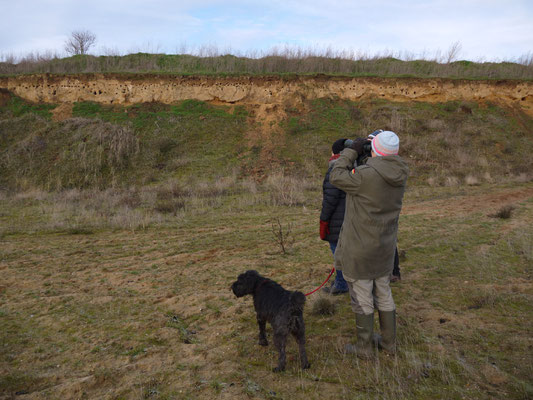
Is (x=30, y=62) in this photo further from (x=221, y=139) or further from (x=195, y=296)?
(x=195, y=296)

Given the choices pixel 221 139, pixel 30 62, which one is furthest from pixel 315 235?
pixel 30 62

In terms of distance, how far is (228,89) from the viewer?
22031 millimetres

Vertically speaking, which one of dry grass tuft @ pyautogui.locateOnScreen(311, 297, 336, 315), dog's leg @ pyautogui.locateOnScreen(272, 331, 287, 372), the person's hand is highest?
the person's hand

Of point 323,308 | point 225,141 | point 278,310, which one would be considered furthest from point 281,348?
point 225,141

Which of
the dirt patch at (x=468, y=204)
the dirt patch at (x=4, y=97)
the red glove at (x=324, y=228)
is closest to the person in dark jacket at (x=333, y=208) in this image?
the red glove at (x=324, y=228)

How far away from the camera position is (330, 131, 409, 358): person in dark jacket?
2988 mm

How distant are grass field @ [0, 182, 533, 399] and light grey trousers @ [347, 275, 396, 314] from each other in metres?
0.46

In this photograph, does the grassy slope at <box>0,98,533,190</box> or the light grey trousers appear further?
the grassy slope at <box>0,98,533,190</box>

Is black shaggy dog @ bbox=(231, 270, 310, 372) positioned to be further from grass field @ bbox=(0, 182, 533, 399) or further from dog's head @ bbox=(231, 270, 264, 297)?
grass field @ bbox=(0, 182, 533, 399)

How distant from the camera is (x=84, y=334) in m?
3.85

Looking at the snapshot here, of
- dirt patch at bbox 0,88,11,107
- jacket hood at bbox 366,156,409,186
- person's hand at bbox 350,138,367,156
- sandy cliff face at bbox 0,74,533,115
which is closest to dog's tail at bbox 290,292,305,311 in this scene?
jacket hood at bbox 366,156,409,186

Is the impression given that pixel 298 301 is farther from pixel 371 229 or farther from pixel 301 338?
pixel 371 229

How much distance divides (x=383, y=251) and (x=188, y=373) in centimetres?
201

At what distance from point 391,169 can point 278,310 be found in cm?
159
